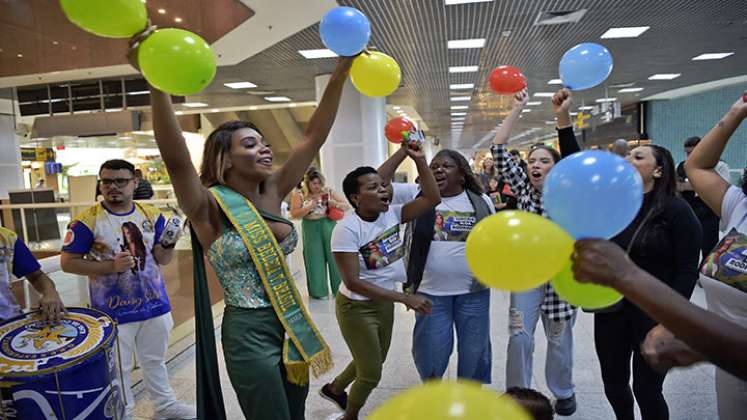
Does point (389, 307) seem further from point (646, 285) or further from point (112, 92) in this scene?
point (112, 92)

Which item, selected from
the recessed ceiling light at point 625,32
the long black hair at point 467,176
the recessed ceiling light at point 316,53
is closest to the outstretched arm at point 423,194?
the long black hair at point 467,176

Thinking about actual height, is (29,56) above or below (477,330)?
above

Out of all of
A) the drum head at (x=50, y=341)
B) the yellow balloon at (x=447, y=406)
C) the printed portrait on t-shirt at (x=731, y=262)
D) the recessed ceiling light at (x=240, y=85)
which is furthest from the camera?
→ the recessed ceiling light at (x=240, y=85)

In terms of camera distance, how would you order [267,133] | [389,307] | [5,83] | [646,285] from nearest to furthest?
[646,285]
[389,307]
[5,83]
[267,133]

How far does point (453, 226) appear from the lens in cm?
229

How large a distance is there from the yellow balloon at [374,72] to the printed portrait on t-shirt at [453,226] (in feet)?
2.42

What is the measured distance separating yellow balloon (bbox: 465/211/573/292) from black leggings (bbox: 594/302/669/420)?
122cm

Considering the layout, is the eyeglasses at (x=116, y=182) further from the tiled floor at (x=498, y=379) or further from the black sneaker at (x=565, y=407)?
the black sneaker at (x=565, y=407)

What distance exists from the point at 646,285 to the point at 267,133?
16.6 metres

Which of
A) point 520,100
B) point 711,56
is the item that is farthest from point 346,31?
point 711,56

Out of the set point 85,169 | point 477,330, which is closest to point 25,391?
point 477,330

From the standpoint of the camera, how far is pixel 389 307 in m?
2.19

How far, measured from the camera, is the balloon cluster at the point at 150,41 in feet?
3.63

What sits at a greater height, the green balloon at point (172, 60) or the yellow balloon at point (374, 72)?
the yellow balloon at point (374, 72)
